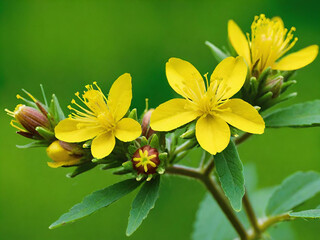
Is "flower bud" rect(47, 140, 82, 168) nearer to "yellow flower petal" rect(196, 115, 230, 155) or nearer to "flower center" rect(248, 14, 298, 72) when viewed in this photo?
"yellow flower petal" rect(196, 115, 230, 155)

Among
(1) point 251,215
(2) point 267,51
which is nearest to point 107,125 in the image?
(2) point 267,51

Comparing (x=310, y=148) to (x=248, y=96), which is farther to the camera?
(x=310, y=148)

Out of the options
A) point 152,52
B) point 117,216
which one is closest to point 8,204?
point 117,216

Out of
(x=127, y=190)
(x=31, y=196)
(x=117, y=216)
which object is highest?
(x=127, y=190)

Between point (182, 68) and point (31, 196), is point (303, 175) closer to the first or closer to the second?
point (182, 68)

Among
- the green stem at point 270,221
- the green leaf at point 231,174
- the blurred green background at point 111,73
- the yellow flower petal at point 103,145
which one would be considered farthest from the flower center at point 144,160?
the blurred green background at point 111,73

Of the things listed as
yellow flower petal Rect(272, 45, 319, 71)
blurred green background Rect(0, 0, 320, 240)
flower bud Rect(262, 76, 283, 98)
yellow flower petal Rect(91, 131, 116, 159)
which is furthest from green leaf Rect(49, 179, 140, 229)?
blurred green background Rect(0, 0, 320, 240)
